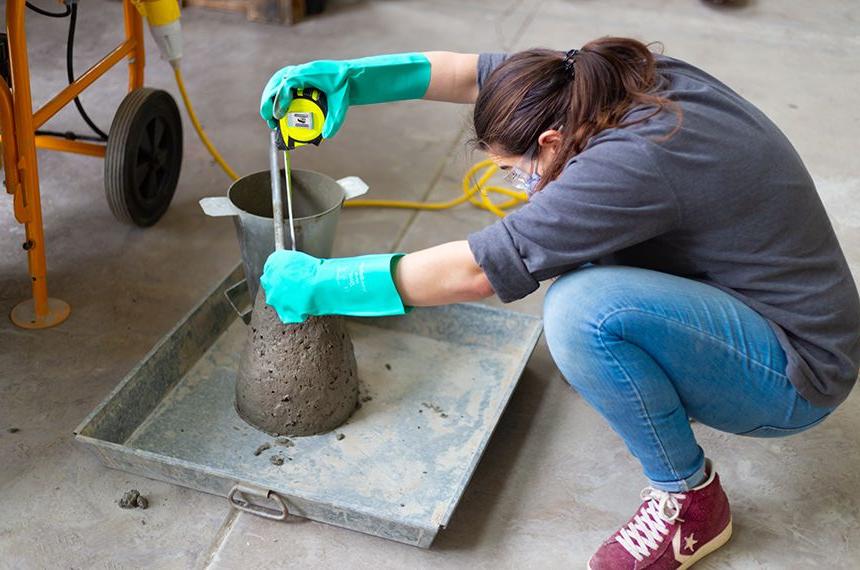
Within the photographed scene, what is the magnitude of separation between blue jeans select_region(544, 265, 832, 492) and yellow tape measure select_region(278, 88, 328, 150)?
1.61 feet

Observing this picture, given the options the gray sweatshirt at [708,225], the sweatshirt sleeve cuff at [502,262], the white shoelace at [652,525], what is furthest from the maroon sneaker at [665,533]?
the sweatshirt sleeve cuff at [502,262]

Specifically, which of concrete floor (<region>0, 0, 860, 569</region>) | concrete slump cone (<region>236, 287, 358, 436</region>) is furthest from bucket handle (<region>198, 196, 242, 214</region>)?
concrete floor (<region>0, 0, 860, 569</region>)

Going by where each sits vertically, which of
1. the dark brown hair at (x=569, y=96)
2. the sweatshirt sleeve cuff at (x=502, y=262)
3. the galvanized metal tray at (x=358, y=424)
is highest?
the dark brown hair at (x=569, y=96)

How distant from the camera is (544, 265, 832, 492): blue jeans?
1342 millimetres

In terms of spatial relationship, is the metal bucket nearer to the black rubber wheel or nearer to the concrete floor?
the concrete floor

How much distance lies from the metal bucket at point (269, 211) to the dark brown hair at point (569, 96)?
1.39ft

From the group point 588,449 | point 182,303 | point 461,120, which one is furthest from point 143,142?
point 588,449

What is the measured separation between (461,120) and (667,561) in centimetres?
188

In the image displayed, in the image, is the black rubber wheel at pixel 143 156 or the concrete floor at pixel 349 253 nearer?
the concrete floor at pixel 349 253

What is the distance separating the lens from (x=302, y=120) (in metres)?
1.59

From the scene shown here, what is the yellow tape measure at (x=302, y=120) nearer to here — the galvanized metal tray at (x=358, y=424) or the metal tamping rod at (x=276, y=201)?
the metal tamping rod at (x=276, y=201)

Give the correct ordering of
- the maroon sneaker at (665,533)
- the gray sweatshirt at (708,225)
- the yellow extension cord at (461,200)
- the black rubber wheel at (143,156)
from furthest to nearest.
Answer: the yellow extension cord at (461,200) → the black rubber wheel at (143,156) → the maroon sneaker at (665,533) → the gray sweatshirt at (708,225)

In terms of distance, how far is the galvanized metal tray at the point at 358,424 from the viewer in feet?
5.08

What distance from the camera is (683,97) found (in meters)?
1.32
